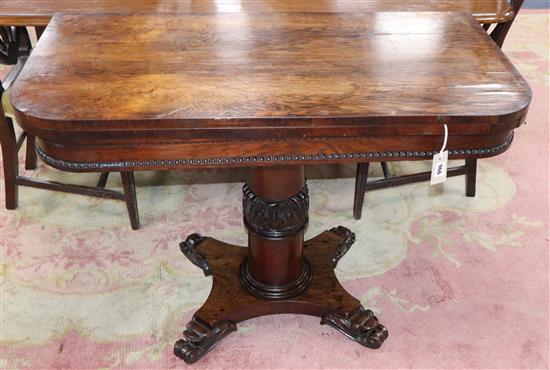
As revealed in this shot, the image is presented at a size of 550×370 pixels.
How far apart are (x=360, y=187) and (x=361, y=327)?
0.63 m

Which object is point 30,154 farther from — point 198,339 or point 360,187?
point 360,187

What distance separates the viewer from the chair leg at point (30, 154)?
8.66 feet

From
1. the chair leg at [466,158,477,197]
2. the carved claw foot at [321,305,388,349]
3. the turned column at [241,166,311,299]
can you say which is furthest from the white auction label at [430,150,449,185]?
the chair leg at [466,158,477,197]

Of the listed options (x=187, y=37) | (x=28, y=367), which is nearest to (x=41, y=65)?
(x=187, y=37)

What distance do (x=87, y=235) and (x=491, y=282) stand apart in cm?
160

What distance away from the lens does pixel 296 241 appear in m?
1.93

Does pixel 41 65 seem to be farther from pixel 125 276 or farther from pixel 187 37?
pixel 125 276

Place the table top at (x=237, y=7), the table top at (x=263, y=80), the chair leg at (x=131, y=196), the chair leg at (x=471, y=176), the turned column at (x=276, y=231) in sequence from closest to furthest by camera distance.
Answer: the table top at (x=263, y=80) → the turned column at (x=276, y=231) → the table top at (x=237, y=7) → the chair leg at (x=131, y=196) → the chair leg at (x=471, y=176)

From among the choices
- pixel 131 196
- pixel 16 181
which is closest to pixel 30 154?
pixel 16 181

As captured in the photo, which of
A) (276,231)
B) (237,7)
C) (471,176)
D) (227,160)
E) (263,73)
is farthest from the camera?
(471,176)

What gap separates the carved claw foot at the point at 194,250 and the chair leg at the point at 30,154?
35.6 inches

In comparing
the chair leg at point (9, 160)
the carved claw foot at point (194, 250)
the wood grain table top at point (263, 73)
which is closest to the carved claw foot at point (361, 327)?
the carved claw foot at point (194, 250)

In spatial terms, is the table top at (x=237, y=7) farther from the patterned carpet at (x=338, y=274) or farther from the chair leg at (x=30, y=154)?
the patterned carpet at (x=338, y=274)

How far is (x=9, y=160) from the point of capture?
237 cm
